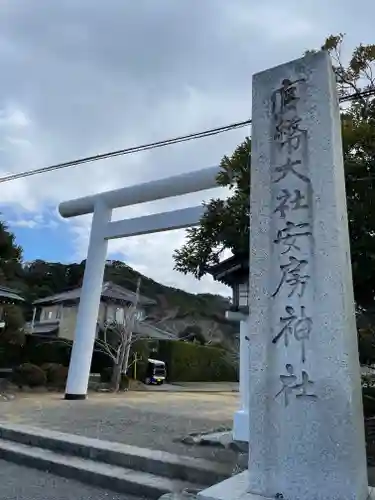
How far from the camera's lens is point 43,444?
485cm

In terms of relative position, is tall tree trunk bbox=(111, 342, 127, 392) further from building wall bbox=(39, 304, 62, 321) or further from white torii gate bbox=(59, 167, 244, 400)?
building wall bbox=(39, 304, 62, 321)

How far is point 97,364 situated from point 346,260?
15079 millimetres

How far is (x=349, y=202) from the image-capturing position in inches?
137

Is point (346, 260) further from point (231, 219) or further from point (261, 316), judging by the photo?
point (231, 219)

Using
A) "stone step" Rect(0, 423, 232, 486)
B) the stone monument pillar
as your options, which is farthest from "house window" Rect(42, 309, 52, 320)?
the stone monument pillar

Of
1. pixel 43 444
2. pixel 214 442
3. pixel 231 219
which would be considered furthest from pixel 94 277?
pixel 231 219

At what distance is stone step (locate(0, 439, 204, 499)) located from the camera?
3.58 metres

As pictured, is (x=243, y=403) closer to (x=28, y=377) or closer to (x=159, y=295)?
(x=28, y=377)

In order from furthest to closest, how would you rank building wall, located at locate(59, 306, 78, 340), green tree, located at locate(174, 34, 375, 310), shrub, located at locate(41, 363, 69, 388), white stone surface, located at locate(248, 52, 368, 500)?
building wall, located at locate(59, 306, 78, 340) → shrub, located at locate(41, 363, 69, 388) → green tree, located at locate(174, 34, 375, 310) → white stone surface, located at locate(248, 52, 368, 500)

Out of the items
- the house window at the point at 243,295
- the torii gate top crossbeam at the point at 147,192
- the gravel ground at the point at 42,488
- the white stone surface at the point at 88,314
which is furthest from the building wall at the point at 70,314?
the gravel ground at the point at 42,488

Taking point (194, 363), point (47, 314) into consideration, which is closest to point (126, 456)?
point (194, 363)

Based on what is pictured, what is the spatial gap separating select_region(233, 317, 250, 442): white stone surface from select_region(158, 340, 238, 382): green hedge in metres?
14.5

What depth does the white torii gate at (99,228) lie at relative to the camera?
28.8ft

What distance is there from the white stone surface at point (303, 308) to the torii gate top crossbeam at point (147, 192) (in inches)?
178
